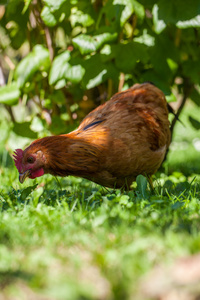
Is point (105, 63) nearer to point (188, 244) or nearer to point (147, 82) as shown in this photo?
point (147, 82)

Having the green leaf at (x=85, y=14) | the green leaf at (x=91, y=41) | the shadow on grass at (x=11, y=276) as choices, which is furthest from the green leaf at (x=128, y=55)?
the shadow on grass at (x=11, y=276)

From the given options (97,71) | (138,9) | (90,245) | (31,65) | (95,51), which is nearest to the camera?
(90,245)

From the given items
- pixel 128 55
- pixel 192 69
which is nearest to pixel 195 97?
pixel 192 69

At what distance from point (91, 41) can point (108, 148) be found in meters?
1.25

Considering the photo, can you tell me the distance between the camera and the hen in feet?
10.2

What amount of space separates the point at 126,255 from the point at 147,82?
2.69 meters

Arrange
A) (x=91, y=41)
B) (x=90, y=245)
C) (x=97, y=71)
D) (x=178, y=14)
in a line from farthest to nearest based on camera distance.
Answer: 1. (x=97, y=71)
2. (x=91, y=41)
3. (x=178, y=14)
4. (x=90, y=245)

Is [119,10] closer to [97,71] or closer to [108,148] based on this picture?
[97,71]

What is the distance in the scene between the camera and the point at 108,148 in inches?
125

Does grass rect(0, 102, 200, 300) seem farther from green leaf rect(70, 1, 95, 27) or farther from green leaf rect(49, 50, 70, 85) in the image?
green leaf rect(70, 1, 95, 27)

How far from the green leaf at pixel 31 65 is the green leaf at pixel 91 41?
1.75 ft

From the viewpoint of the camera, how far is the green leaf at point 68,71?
3.97m

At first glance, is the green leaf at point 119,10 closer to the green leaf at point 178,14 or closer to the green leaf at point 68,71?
the green leaf at point 178,14

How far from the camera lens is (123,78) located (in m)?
4.39
